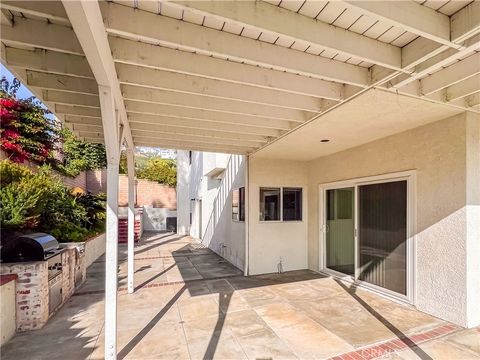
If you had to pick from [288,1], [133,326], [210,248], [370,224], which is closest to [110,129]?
[288,1]

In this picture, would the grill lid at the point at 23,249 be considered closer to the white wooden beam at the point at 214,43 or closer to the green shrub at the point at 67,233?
the green shrub at the point at 67,233

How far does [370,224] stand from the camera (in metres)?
5.21

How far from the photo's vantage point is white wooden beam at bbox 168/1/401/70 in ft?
6.28

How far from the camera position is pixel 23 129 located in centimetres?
680

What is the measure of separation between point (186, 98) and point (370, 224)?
4.17 metres

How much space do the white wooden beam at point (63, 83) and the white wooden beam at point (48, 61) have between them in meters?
0.41

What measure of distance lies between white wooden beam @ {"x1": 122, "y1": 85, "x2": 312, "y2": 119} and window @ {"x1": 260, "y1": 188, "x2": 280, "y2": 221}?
300 centimetres

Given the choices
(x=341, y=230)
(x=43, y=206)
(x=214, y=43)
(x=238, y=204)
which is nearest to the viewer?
(x=214, y=43)

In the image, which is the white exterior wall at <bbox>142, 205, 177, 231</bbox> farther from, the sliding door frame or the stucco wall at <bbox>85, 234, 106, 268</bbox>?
the sliding door frame

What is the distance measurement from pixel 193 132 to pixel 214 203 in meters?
5.82

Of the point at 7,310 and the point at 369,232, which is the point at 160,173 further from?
the point at 369,232

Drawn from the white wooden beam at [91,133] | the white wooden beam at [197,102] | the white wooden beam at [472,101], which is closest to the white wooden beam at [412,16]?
the white wooden beam at [472,101]

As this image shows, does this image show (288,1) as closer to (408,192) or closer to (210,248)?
(408,192)

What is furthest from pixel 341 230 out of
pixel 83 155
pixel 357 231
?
pixel 83 155
